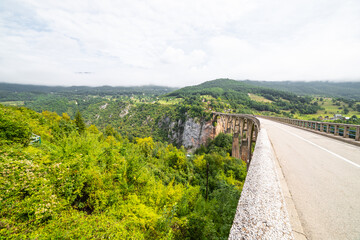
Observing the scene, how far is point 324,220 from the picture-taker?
2.85 metres

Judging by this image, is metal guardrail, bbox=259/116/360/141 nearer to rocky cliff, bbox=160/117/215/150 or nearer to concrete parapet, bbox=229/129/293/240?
concrete parapet, bbox=229/129/293/240

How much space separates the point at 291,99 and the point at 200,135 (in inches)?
4220

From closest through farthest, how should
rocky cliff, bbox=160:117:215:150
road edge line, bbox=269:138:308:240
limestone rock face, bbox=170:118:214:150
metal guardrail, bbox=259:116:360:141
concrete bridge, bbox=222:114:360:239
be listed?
concrete bridge, bbox=222:114:360:239 → road edge line, bbox=269:138:308:240 → metal guardrail, bbox=259:116:360:141 → limestone rock face, bbox=170:118:214:150 → rocky cliff, bbox=160:117:215:150

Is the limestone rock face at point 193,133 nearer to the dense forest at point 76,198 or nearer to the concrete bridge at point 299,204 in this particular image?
the dense forest at point 76,198

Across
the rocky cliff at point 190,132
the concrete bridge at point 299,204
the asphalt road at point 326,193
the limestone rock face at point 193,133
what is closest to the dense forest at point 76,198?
the asphalt road at point 326,193

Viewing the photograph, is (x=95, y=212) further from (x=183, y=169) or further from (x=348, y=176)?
(x=183, y=169)

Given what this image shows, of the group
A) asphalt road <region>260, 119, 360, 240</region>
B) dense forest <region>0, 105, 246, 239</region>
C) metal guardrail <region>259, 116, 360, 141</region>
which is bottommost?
dense forest <region>0, 105, 246, 239</region>

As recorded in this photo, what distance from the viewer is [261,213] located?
221cm

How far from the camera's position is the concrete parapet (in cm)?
188

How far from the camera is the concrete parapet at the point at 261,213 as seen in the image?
188cm

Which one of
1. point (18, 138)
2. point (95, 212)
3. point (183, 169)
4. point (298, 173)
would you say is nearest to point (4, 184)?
point (95, 212)

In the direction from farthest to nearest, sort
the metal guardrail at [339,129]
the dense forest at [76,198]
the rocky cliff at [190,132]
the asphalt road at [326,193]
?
the rocky cliff at [190,132] < the metal guardrail at [339,129] < the dense forest at [76,198] < the asphalt road at [326,193]

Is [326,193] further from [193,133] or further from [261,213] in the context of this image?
[193,133]

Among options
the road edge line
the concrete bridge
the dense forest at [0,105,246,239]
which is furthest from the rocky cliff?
the road edge line
